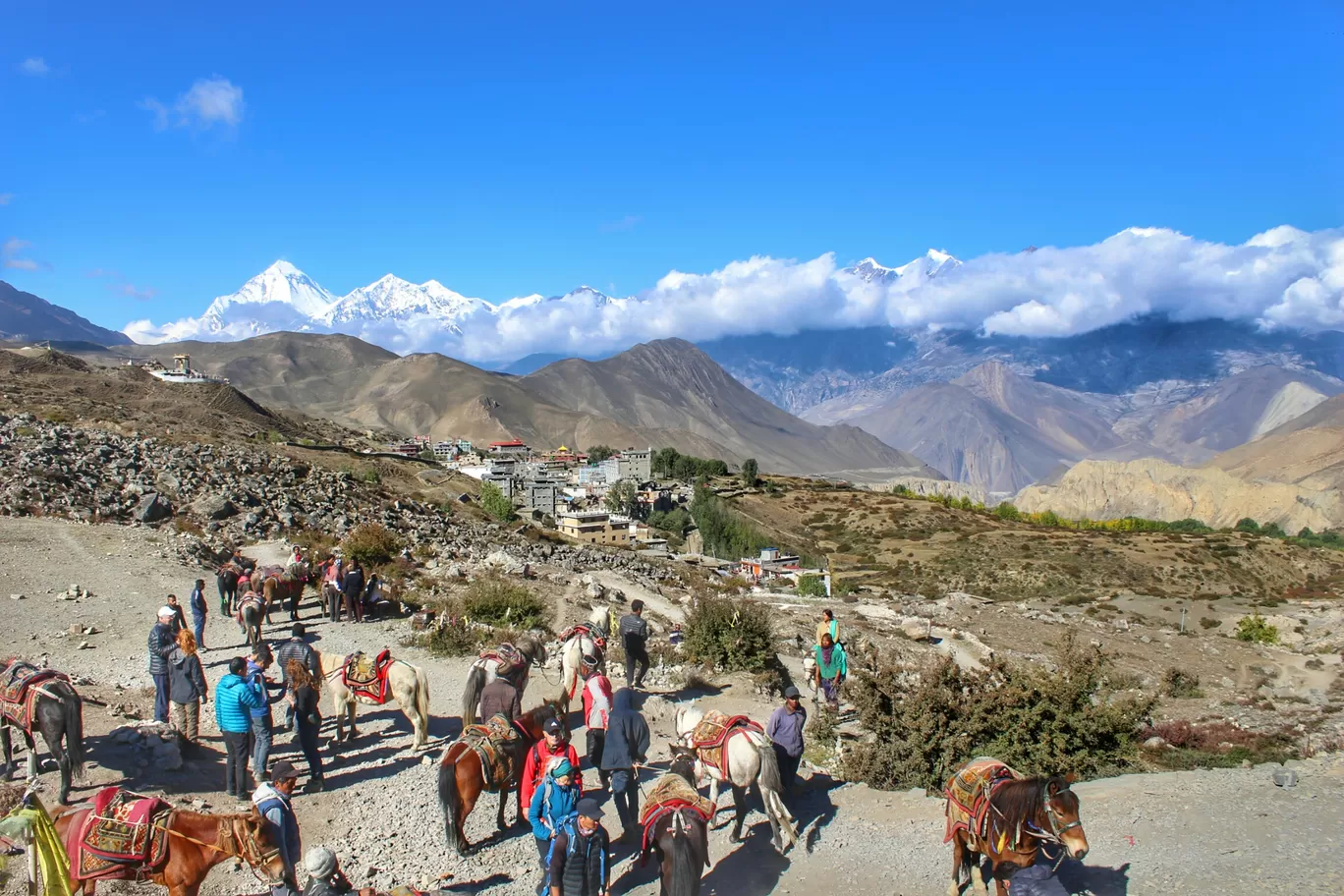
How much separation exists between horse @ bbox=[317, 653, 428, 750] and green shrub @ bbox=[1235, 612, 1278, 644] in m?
36.9

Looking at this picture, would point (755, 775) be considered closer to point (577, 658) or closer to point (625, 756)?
point (625, 756)

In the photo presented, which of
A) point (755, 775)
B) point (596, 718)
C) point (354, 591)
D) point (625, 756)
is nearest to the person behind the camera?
point (755, 775)

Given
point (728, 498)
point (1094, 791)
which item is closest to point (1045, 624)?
point (1094, 791)

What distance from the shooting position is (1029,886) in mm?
5688

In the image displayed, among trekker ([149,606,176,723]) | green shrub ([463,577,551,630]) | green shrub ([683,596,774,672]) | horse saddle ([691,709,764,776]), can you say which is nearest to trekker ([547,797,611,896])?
horse saddle ([691,709,764,776])

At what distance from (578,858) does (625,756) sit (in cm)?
165

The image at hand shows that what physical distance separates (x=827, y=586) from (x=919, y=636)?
15.6 meters

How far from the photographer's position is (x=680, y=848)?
6156mm

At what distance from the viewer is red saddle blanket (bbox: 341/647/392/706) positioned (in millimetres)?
9836

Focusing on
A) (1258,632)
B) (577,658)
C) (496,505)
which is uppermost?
(577,658)

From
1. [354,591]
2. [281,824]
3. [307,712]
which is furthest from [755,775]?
[354,591]

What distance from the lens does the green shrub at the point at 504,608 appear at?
17641mm

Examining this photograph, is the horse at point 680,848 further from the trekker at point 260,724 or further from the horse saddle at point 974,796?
the trekker at point 260,724

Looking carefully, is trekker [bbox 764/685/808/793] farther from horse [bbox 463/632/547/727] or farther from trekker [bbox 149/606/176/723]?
trekker [bbox 149/606/176/723]
